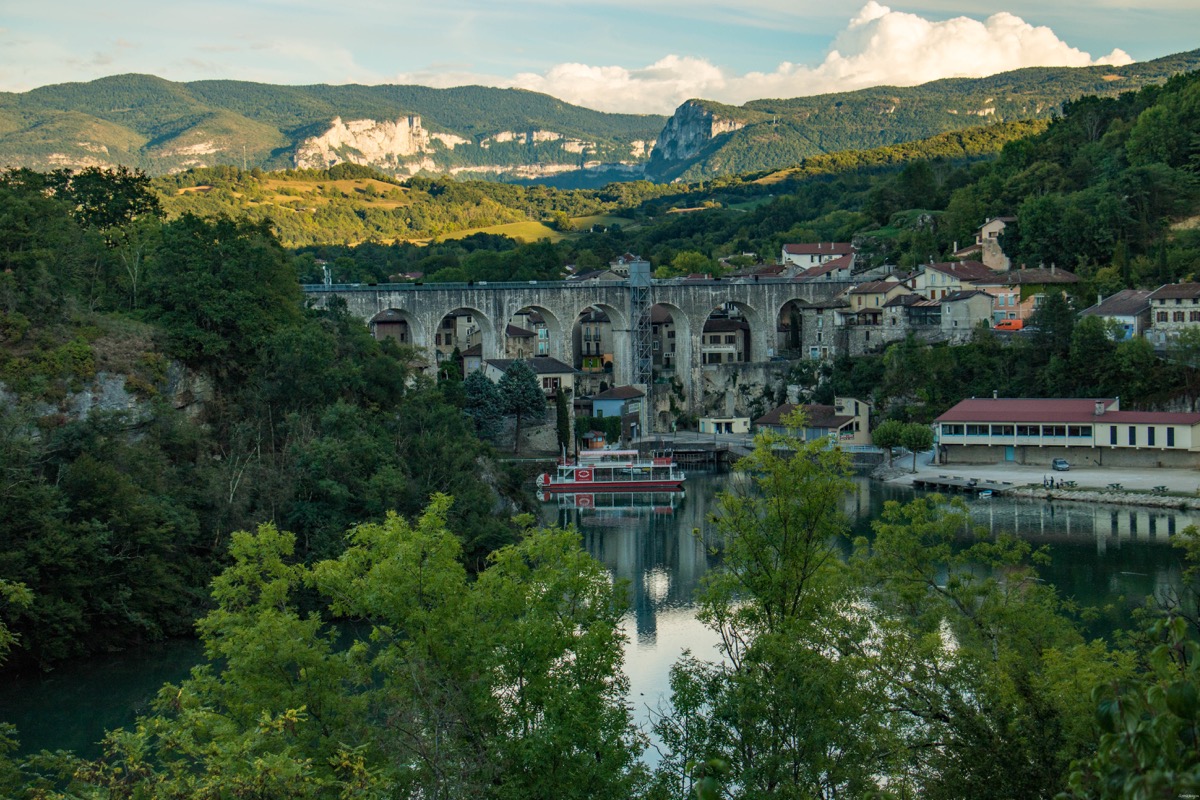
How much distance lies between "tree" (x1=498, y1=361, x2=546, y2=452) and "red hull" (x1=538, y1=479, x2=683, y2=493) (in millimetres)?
5875

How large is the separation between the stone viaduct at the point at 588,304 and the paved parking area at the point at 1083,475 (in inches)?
701

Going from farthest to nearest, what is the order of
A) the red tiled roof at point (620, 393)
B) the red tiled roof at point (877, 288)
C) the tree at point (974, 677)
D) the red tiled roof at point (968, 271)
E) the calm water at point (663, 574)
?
the red tiled roof at point (877, 288)
the red tiled roof at point (968, 271)
the red tiled roof at point (620, 393)
the calm water at point (663, 574)
the tree at point (974, 677)

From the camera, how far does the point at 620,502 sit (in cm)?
4441

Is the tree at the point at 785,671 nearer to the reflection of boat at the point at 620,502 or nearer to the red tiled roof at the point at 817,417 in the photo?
the reflection of boat at the point at 620,502

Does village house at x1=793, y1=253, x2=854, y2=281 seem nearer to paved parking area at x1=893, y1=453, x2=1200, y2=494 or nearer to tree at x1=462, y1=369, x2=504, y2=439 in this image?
paved parking area at x1=893, y1=453, x2=1200, y2=494

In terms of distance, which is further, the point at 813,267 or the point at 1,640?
the point at 813,267

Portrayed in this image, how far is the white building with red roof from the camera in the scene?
42.0m

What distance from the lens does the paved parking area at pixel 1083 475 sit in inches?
1544

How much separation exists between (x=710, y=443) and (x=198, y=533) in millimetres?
29798

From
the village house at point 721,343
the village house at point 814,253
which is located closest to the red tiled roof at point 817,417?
the village house at point 721,343

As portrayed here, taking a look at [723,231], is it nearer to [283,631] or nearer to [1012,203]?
[1012,203]

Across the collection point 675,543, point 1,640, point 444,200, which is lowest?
point 675,543

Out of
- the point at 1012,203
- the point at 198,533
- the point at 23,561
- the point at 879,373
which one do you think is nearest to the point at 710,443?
the point at 879,373

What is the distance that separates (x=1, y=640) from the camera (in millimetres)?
12773
